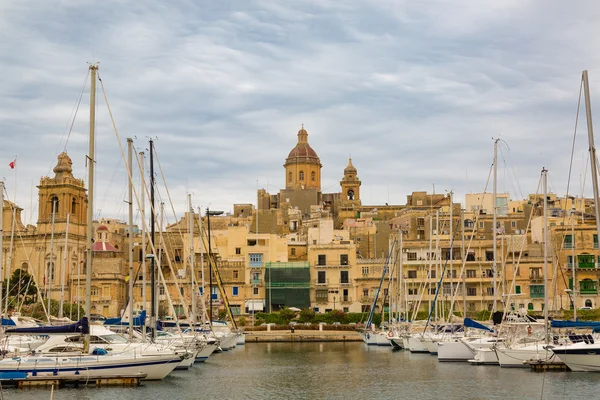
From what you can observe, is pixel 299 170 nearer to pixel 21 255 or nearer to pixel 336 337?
pixel 21 255

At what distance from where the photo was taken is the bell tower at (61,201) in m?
91.8

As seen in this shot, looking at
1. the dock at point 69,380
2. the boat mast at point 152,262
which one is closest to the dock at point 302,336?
the boat mast at point 152,262

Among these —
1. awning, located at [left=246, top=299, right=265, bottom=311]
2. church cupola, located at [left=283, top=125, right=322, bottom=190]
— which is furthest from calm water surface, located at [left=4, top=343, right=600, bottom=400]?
church cupola, located at [left=283, top=125, right=322, bottom=190]

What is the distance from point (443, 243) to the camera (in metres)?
83.2

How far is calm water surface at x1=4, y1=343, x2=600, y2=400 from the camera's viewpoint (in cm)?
3219

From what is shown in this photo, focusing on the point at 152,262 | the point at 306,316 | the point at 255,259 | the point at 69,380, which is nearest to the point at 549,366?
the point at 152,262

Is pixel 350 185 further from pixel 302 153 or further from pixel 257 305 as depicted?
pixel 257 305

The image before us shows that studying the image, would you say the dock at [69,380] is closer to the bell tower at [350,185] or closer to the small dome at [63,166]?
the small dome at [63,166]

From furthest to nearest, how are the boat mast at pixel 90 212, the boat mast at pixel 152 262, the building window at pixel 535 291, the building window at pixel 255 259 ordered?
1. the building window at pixel 255 259
2. the building window at pixel 535 291
3. the boat mast at pixel 152 262
4. the boat mast at pixel 90 212

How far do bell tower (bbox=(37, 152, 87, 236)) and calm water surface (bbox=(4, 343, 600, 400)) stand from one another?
45528mm

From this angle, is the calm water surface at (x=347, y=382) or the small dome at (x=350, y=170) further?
the small dome at (x=350, y=170)

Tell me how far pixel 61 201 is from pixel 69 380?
201 ft

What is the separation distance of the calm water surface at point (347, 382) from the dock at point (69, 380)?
429 millimetres

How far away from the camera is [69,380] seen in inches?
1288
